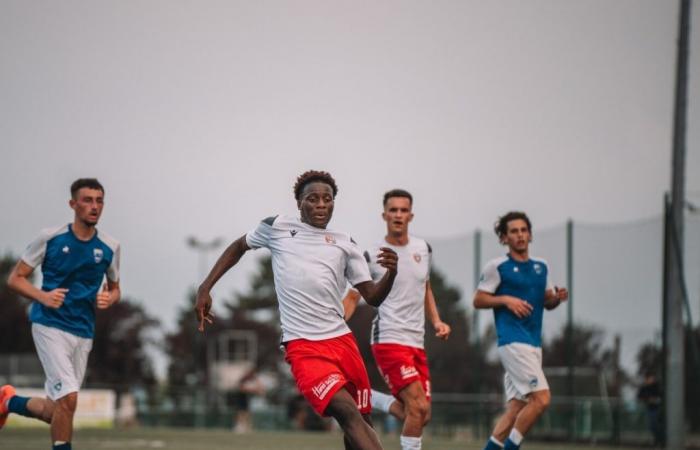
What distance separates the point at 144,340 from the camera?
7206 centimetres

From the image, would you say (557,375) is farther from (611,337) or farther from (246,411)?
(246,411)

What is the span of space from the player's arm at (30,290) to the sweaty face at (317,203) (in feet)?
8.74

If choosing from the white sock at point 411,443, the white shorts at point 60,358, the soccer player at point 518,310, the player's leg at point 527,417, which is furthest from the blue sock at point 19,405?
the player's leg at point 527,417

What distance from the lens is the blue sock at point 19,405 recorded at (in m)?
10.7

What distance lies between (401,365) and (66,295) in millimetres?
3104

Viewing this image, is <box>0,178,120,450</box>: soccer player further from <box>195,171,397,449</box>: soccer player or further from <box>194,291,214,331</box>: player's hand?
<box>195,171,397,449</box>: soccer player

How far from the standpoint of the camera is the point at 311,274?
8203mm

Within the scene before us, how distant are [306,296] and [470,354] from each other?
1565 cm

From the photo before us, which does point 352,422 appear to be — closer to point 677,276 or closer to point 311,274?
point 311,274

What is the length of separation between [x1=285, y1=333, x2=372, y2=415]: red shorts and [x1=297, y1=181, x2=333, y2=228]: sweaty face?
2.64ft

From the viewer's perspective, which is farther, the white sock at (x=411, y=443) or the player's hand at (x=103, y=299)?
the white sock at (x=411, y=443)

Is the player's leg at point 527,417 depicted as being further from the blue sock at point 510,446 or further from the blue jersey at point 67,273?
the blue jersey at point 67,273

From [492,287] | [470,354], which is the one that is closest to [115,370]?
[470,354]

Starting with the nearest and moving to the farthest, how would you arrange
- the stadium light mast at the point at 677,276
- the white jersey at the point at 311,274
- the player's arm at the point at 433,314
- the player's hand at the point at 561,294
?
1. the white jersey at the point at 311,274
2. the player's arm at the point at 433,314
3. the player's hand at the point at 561,294
4. the stadium light mast at the point at 677,276
